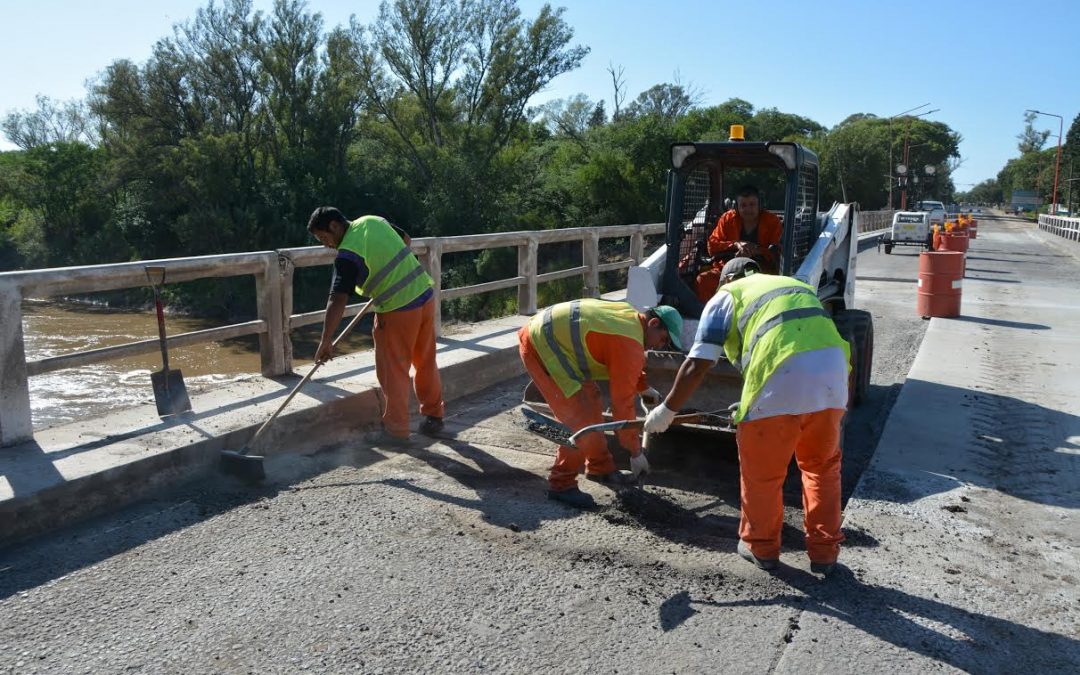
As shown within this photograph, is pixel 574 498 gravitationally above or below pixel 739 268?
below

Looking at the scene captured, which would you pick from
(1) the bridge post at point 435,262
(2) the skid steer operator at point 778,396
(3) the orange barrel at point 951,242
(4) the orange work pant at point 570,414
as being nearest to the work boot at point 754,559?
(2) the skid steer operator at point 778,396

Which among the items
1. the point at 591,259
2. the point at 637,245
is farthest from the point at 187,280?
the point at 637,245

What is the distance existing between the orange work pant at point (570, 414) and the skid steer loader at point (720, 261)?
42.3 inches

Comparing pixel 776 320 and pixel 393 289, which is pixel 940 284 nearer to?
pixel 393 289

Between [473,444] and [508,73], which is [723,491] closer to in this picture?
[473,444]

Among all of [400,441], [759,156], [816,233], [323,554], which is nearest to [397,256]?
[400,441]

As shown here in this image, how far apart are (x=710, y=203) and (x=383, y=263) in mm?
2958

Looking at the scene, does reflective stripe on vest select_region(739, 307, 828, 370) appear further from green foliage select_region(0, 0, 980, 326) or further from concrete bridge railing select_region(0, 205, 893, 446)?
green foliage select_region(0, 0, 980, 326)

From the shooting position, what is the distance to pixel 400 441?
6.20m

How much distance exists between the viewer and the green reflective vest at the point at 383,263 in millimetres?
5777

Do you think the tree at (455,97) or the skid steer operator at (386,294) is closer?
the skid steer operator at (386,294)

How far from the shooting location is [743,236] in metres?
6.65

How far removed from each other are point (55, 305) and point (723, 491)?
36077mm

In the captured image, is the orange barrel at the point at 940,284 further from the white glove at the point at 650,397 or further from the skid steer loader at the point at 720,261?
the white glove at the point at 650,397
